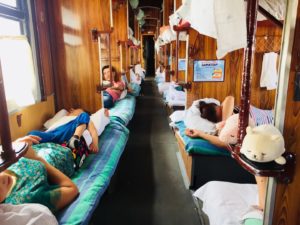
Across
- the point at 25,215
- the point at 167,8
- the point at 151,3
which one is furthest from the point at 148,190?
the point at 151,3

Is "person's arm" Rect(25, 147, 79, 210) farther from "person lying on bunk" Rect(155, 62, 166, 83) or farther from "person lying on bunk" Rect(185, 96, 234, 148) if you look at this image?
"person lying on bunk" Rect(155, 62, 166, 83)

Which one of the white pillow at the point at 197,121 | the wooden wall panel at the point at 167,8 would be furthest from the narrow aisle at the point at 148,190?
the wooden wall panel at the point at 167,8

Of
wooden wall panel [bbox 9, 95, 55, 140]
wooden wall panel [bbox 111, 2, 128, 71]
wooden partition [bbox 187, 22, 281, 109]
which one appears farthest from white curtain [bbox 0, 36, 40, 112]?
wooden wall panel [bbox 111, 2, 128, 71]

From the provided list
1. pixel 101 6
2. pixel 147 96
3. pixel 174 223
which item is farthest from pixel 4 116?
pixel 147 96

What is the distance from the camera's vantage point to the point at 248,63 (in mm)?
1034

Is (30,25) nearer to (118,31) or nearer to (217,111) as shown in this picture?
(217,111)

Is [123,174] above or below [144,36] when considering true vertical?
below

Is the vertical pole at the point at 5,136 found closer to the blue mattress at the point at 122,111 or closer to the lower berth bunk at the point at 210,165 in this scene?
the lower berth bunk at the point at 210,165

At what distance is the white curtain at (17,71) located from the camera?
7.03 ft

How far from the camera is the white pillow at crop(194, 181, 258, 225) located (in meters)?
1.42

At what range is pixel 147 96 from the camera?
7805 millimetres

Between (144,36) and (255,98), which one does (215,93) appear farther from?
(144,36)

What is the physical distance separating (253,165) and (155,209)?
4.73 feet

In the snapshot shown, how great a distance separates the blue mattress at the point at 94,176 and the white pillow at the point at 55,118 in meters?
0.58
